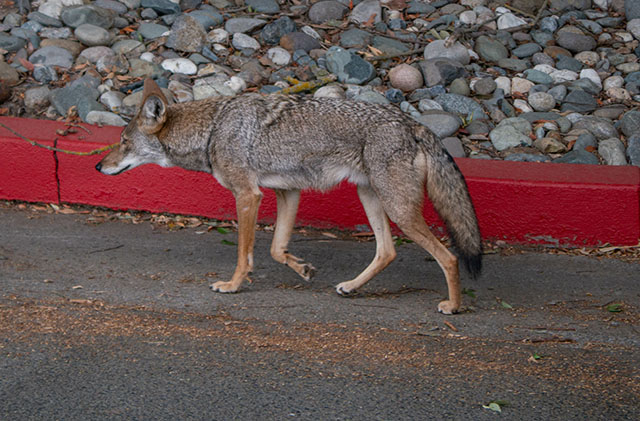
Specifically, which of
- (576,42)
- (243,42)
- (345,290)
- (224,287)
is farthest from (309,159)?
(576,42)

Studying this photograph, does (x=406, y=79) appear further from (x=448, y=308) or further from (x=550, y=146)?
(x=448, y=308)


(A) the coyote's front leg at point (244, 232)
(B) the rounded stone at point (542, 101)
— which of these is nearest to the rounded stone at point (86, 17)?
(A) the coyote's front leg at point (244, 232)

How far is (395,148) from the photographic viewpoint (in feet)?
17.5

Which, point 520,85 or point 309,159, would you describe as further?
point 520,85

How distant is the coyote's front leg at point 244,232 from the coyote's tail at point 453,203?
128cm

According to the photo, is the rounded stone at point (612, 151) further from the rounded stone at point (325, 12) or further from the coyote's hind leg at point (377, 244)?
the rounded stone at point (325, 12)

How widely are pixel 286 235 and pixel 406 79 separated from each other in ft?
10.2

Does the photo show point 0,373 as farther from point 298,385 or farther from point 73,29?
point 73,29

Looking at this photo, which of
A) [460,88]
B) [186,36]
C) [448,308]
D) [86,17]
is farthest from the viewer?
[86,17]

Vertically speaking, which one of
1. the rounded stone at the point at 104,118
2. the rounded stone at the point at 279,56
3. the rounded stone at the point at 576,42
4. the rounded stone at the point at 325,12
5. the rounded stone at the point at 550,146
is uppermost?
the rounded stone at the point at 576,42

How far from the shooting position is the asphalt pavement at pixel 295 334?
4.03m

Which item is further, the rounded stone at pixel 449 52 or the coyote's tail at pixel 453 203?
the rounded stone at pixel 449 52

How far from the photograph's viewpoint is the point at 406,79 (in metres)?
8.45

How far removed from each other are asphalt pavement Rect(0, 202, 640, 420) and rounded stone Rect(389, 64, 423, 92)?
2266 mm
